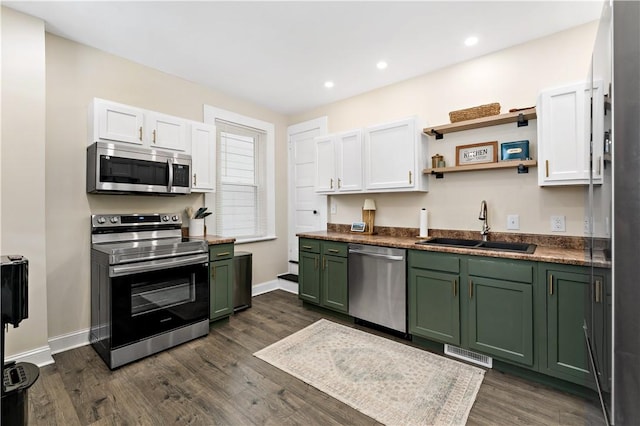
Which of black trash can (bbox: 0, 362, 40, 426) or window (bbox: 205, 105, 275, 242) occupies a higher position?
window (bbox: 205, 105, 275, 242)

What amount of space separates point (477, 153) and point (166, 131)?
3186 millimetres

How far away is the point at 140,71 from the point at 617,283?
3.99m

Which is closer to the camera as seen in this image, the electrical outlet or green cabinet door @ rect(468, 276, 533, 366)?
green cabinet door @ rect(468, 276, 533, 366)

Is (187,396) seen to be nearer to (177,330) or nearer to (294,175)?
(177,330)

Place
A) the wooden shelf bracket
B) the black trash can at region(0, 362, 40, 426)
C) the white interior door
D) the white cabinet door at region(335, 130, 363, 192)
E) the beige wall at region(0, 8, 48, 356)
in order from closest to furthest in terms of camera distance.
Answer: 1. the black trash can at region(0, 362, 40, 426)
2. the beige wall at region(0, 8, 48, 356)
3. the wooden shelf bracket
4. the white cabinet door at region(335, 130, 363, 192)
5. the white interior door

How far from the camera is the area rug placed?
6.15 ft

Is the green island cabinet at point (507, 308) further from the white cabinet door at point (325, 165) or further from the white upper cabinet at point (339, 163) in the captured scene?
the white cabinet door at point (325, 165)

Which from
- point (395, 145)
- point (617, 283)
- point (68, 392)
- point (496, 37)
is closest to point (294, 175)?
point (395, 145)

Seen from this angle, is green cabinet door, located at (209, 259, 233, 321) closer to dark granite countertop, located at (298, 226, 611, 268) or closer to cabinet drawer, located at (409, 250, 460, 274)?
dark granite countertop, located at (298, 226, 611, 268)

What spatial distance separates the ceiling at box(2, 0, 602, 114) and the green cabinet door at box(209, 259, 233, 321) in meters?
2.16

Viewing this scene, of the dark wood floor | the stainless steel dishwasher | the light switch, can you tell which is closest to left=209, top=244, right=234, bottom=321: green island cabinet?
the dark wood floor

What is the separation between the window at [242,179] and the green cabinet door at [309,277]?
3.24ft

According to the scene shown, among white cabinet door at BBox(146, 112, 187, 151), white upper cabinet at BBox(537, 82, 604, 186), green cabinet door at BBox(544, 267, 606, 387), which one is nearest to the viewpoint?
green cabinet door at BBox(544, 267, 606, 387)

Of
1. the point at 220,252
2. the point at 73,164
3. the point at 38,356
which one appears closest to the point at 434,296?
the point at 220,252
